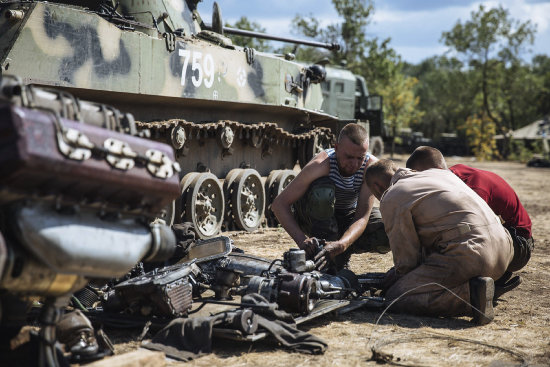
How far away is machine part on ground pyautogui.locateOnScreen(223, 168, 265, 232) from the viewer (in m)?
10.3

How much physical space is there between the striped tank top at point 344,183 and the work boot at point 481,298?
178 centimetres

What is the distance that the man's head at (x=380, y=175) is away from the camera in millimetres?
5625

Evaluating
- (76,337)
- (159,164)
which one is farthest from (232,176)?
(159,164)

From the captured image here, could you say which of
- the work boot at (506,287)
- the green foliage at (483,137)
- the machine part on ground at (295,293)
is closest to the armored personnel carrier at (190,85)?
the machine part on ground at (295,293)

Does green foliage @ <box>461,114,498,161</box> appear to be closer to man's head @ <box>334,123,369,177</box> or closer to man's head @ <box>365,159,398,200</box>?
man's head @ <box>334,123,369,177</box>

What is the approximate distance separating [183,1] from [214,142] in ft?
6.89

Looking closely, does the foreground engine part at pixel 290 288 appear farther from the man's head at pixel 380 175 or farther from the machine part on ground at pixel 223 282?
the man's head at pixel 380 175

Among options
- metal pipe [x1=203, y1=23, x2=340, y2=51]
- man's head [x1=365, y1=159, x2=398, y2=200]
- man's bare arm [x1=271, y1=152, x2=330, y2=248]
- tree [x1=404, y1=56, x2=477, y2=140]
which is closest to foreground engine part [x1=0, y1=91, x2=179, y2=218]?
man's head [x1=365, y1=159, x2=398, y2=200]

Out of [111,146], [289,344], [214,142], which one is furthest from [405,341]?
[214,142]

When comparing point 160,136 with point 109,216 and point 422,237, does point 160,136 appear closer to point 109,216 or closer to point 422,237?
point 422,237

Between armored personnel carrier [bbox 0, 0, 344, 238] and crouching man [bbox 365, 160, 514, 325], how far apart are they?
12.5 feet

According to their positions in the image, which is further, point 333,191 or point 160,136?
point 160,136

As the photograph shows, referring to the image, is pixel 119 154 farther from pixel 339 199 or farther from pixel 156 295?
pixel 339 199

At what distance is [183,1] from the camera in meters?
9.85
